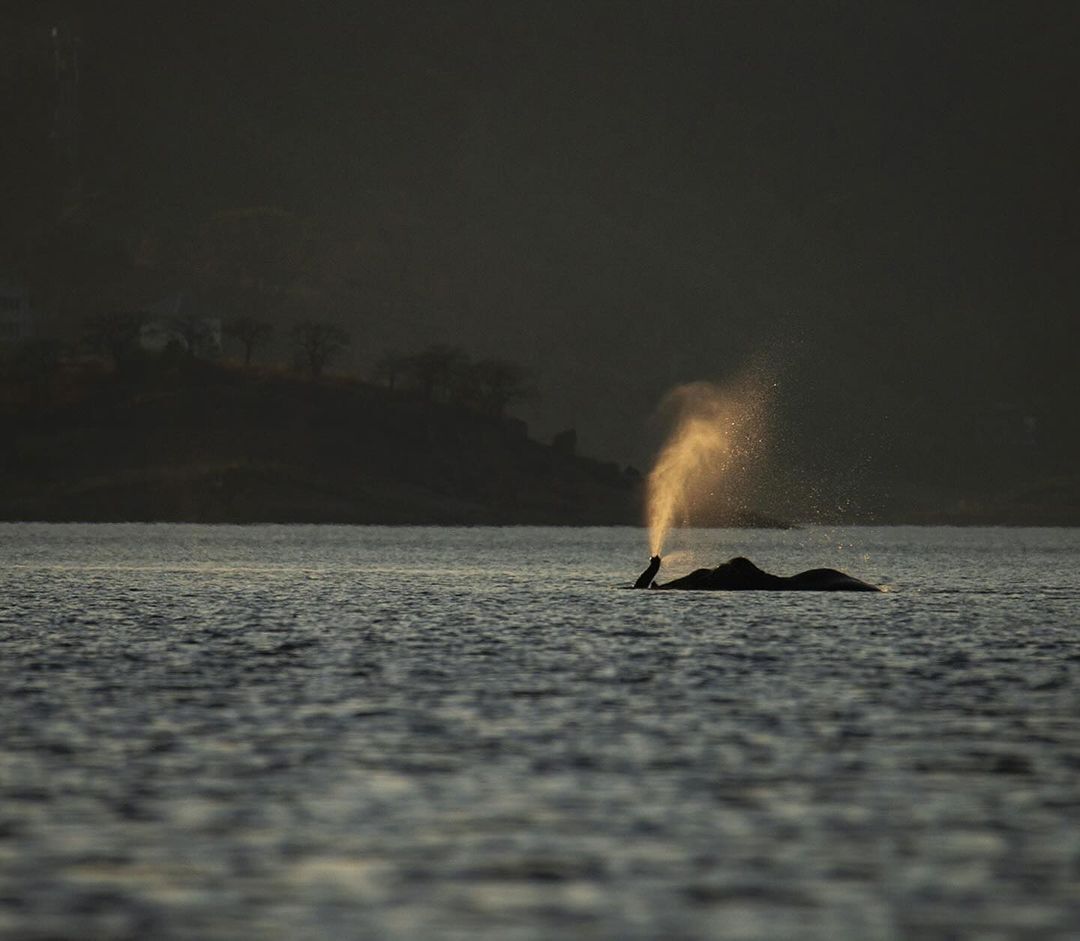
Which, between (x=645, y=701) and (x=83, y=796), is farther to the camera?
(x=645, y=701)

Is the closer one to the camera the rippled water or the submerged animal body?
the rippled water

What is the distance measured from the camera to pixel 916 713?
4562 cm

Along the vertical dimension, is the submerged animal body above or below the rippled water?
above

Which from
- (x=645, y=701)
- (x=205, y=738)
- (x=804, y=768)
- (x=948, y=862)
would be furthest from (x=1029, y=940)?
(x=645, y=701)

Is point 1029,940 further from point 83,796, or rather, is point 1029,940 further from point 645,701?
point 645,701

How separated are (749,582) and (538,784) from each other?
76.6 metres

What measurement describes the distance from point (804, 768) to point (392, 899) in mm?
13470

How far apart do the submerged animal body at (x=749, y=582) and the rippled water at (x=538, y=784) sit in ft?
113

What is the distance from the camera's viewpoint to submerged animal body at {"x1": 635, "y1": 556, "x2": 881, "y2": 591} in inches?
4313

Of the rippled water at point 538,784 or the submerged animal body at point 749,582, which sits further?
the submerged animal body at point 749,582

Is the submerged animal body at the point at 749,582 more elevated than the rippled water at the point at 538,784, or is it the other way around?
the submerged animal body at the point at 749,582

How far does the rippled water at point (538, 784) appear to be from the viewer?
23.9 metres

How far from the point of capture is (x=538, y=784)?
1341 inches

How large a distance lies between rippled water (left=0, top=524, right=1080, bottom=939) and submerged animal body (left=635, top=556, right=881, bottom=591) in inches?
1357
